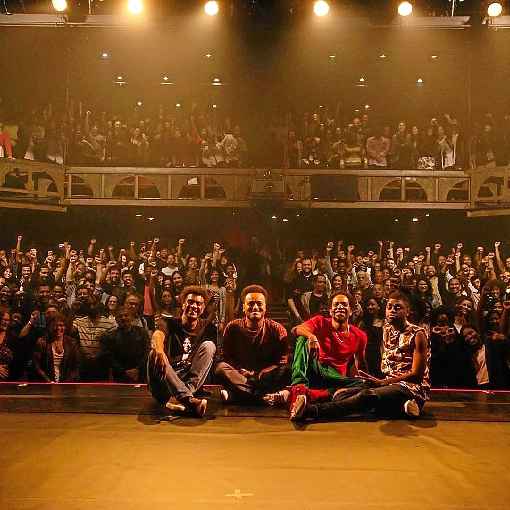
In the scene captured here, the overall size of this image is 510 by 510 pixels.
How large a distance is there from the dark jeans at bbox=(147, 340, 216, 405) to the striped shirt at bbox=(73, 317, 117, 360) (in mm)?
2034

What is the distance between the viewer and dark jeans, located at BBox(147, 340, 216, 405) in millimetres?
3941

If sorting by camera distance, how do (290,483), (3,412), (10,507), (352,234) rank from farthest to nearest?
(352,234) < (3,412) < (290,483) < (10,507)

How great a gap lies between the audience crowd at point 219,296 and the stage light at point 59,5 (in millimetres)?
2528

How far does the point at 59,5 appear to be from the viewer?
609 centimetres

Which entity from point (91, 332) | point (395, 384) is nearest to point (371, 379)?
point (395, 384)

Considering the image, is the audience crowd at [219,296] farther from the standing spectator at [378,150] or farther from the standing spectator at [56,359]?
the standing spectator at [378,150]

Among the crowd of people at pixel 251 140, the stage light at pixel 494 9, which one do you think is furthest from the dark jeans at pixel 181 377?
the stage light at pixel 494 9

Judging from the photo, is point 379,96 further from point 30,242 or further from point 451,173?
point 30,242

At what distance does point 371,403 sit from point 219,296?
270 centimetres

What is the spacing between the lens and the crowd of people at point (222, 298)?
5.85 m

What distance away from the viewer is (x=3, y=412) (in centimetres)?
404

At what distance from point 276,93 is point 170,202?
174cm

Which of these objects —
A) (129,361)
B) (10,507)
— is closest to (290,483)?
(10,507)

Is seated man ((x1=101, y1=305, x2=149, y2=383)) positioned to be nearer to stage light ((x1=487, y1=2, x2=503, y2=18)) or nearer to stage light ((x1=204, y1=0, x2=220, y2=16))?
stage light ((x1=204, y1=0, x2=220, y2=16))
